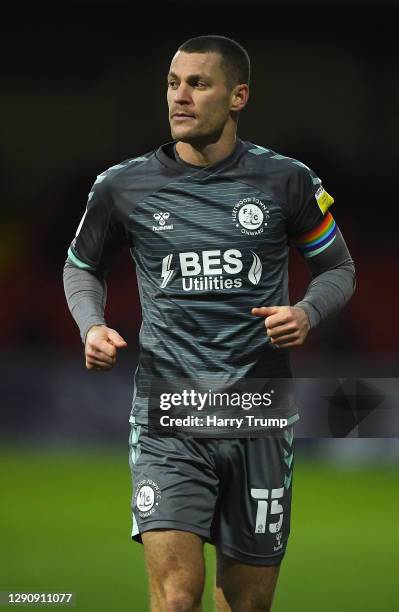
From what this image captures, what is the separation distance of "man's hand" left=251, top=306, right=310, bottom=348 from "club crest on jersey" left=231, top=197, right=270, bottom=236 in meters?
0.39

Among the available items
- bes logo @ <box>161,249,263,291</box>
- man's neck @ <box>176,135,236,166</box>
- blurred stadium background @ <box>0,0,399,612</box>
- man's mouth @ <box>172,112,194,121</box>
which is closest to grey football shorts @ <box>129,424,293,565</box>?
bes logo @ <box>161,249,263,291</box>

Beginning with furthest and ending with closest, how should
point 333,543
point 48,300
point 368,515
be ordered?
point 48,300 → point 368,515 → point 333,543

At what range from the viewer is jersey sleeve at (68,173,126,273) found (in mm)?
4684

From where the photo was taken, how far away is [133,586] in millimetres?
7262

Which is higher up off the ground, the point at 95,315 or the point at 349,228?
the point at 95,315

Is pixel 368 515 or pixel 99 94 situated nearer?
pixel 368 515

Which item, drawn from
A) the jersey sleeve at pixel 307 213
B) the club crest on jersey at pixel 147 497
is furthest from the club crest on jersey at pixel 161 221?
the club crest on jersey at pixel 147 497

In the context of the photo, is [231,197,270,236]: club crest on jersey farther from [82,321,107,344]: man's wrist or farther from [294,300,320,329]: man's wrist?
[82,321,107,344]: man's wrist

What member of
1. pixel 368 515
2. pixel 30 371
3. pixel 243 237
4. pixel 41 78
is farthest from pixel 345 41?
pixel 243 237

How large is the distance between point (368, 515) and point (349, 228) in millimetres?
7290

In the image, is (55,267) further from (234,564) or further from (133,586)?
(234,564)

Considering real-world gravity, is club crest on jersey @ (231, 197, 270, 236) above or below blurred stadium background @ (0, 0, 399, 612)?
above

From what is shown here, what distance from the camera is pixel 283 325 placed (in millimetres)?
4230

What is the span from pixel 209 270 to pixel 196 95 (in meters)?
0.62
